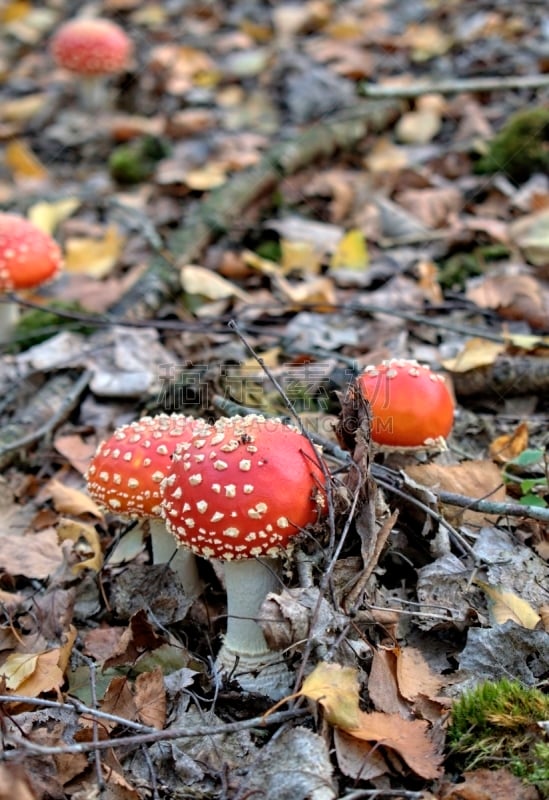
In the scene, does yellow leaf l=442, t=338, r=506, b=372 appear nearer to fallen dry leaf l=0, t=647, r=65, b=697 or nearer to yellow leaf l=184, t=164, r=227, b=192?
fallen dry leaf l=0, t=647, r=65, b=697

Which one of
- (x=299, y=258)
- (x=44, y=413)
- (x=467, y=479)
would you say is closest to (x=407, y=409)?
(x=467, y=479)

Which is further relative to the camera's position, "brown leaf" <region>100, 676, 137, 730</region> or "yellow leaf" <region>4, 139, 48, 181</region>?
"yellow leaf" <region>4, 139, 48, 181</region>

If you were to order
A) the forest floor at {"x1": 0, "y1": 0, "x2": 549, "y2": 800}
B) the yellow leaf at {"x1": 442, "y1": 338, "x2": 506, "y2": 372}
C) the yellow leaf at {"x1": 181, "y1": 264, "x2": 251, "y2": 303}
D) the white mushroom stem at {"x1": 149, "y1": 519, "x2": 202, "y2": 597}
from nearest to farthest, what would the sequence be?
the forest floor at {"x1": 0, "y1": 0, "x2": 549, "y2": 800} < the white mushroom stem at {"x1": 149, "y1": 519, "x2": 202, "y2": 597} < the yellow leaf at {"x1": 442, "y1": 338, "x2": 506, "y2": 372} < the yellow leaf at {"x1": 181, "y1": 264, "x2": 251, "y2": 303}

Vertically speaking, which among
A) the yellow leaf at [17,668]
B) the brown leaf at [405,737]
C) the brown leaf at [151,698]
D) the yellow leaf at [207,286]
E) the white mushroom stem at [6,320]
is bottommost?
the white mushroom stem at [6,320]

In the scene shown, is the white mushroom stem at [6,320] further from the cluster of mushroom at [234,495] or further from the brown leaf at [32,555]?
the cluster of mushroom at [234,495]

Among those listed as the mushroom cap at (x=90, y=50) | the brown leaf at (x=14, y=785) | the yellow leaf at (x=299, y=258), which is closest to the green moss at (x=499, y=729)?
the brown leaf at (x=14, y=785)

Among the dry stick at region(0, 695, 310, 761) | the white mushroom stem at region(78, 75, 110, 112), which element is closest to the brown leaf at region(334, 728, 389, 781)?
the dry stick at region(0, 695, 310, 761)

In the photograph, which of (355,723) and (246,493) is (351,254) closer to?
(246,493)
